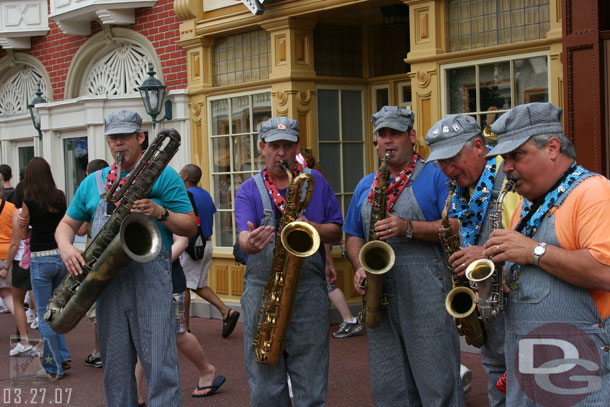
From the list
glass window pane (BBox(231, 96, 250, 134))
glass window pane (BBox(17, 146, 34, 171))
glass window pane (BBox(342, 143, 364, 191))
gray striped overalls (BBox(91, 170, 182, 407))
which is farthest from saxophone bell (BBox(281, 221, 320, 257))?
glass window pane (BBox(17, 146, 34, 171))

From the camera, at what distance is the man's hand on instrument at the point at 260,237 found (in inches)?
173

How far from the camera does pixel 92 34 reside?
39.5 ft

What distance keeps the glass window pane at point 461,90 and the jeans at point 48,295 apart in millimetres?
3845

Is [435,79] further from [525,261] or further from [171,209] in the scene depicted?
[525,261]

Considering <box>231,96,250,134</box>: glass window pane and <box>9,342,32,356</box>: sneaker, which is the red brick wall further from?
<box>9,342,32,356</box>: sneaker

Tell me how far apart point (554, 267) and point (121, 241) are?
90.3 inches

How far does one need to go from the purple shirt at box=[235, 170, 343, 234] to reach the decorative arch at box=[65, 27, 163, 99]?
263 inches

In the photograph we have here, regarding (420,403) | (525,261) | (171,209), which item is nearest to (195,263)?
(171,209)

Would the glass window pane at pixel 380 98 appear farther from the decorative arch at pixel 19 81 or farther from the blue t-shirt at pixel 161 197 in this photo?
the decorative arch at pixel 19 81

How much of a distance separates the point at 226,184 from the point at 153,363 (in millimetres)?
5801

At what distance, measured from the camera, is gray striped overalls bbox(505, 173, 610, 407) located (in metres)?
3.12

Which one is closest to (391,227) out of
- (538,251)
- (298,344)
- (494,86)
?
(298,344)

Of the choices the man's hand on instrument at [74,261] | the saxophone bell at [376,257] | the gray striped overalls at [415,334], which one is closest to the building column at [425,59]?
the gray striped overalls at [415,334]

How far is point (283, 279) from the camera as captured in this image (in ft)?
14.9
